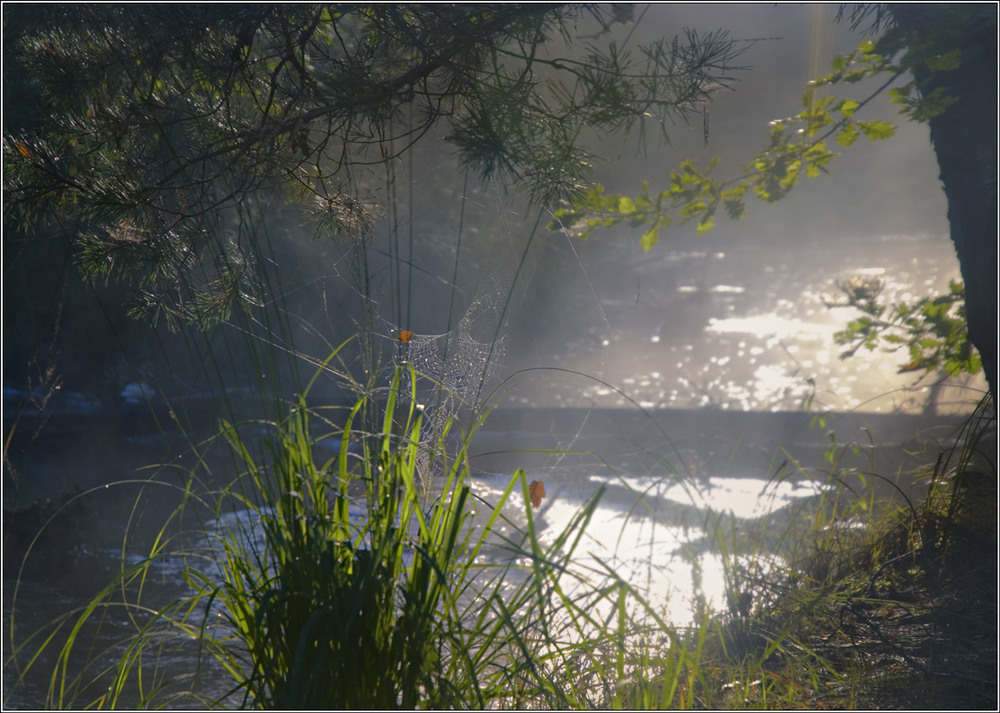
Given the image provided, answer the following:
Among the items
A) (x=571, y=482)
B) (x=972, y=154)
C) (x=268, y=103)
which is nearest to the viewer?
(x=268, y=103)

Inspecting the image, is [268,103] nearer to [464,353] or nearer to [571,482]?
[464,353]

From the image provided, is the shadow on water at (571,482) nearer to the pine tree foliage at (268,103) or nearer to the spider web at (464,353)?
the spider web at (464,353)

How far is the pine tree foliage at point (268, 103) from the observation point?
161 centimetres

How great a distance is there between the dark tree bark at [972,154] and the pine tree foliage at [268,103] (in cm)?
80

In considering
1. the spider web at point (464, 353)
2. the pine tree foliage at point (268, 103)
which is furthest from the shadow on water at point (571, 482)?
the pine tree foliage at point (268, 103)

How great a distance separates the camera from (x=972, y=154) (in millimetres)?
2162

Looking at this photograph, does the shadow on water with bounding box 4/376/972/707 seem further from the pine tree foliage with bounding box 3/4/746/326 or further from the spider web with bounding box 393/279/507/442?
the pine tree foliage with bounding box 3/4/746/326

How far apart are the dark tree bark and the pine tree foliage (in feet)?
2.61

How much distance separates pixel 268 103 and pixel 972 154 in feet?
6.48

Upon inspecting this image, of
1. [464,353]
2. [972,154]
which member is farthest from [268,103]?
[972,154]

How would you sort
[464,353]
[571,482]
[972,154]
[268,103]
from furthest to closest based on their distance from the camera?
[571,482] < [972,154] < [464,353] < [268,103]

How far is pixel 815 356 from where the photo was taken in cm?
516

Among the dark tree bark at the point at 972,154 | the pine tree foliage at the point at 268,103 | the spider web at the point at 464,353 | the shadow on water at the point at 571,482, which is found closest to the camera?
the pine tree foliage at the point at 268,103

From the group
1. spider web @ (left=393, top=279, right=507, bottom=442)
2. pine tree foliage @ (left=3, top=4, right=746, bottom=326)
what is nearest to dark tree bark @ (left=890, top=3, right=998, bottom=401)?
pine tree foliage @ (left=3, top=4, right=746, bottom=326)
